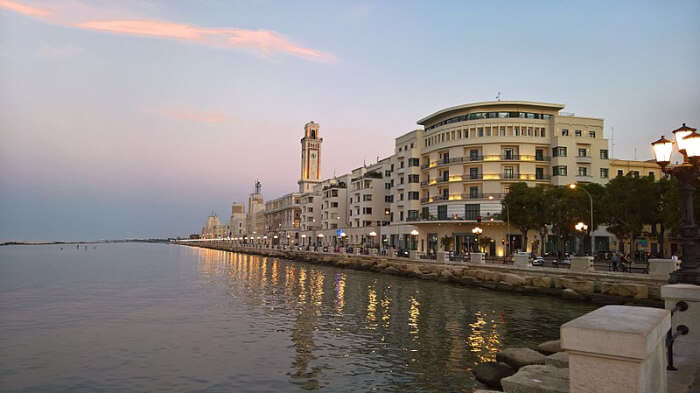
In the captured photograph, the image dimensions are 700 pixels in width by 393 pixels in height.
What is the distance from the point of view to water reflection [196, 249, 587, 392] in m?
15.6

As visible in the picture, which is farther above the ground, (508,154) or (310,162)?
(310,162)

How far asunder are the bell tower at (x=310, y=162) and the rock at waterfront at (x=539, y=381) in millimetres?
170973

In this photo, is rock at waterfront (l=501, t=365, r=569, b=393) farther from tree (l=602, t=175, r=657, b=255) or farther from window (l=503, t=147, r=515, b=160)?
window (l=503, t=147, r=515, b=160)

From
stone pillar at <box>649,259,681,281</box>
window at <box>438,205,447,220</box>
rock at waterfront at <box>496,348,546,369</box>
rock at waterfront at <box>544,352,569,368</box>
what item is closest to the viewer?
rock at waterfront at <box>544,352,569,368</box>

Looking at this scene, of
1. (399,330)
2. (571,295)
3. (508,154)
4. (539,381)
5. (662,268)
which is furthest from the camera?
(508,154)

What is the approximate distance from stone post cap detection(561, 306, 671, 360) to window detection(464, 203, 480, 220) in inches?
2668

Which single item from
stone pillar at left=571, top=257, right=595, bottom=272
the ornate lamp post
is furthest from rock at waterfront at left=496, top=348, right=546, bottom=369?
stone pillar at left=571, top=257, right=595, bottom=272

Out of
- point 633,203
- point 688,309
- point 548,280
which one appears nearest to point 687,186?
point 688,309

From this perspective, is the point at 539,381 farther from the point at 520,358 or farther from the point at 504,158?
the point at 504,158

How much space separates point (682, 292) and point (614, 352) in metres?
5.53

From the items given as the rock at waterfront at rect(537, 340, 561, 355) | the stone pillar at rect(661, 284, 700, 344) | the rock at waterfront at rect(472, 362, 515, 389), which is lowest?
the rock at waterfront at rect(472, 362, 515, 389)

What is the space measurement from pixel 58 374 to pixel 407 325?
50.1 feet

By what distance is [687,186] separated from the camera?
12.7 m

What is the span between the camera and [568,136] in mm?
71562
